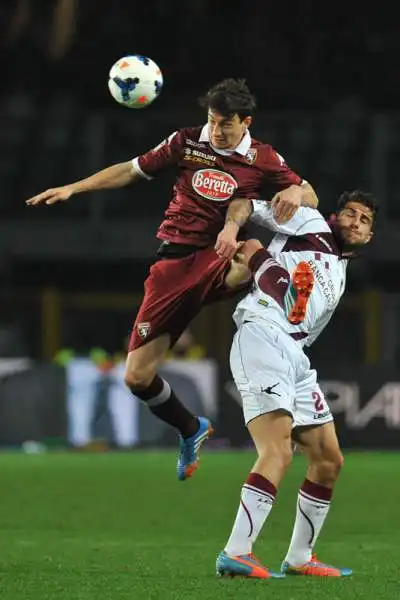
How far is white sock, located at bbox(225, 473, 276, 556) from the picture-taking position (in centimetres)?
788

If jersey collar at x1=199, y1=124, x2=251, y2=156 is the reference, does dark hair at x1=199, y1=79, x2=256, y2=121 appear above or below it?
above

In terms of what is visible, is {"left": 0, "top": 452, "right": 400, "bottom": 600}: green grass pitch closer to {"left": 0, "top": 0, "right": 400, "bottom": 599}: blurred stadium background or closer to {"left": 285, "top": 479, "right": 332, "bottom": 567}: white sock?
{"left": 285, "top": 479, "right": 332, "bottom": 567}: white sock

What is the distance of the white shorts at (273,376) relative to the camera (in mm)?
8039

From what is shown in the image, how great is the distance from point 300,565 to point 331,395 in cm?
954

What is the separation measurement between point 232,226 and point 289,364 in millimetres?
776

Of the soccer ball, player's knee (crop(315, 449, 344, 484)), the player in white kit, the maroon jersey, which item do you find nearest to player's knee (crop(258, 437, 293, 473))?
the player in white kit

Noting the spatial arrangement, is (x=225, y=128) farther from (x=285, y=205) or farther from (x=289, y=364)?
(x=289, y=364)

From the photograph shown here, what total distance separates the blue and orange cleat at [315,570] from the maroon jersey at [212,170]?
1968 millimetres

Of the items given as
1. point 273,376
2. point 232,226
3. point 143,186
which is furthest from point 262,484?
point 143,186

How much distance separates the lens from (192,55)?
2842cm

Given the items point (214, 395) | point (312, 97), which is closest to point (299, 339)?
point (214, 395)

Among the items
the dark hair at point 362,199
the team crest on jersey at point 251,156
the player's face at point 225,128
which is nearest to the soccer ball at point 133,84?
the player's face at point 225,128

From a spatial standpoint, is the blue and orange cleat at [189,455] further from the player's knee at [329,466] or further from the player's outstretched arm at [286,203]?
the player's outstretched arm at [286,203]

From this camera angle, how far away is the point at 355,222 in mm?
8477
